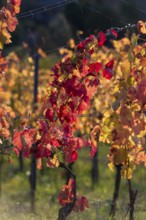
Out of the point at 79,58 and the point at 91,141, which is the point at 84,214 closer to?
the point at 91,141

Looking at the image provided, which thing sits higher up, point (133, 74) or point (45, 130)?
point (133, 74)

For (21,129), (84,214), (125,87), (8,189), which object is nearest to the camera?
(125,87)

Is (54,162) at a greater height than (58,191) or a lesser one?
lesser

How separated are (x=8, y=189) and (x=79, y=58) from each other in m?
6.68

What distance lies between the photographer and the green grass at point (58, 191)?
6816 mm

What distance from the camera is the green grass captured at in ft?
22.4

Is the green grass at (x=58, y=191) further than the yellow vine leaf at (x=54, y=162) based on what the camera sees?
Yes

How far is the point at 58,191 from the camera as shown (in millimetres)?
11383

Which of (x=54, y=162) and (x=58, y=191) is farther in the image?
(x=58, y=191)

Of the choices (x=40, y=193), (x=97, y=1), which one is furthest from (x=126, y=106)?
(x=97, y=1)

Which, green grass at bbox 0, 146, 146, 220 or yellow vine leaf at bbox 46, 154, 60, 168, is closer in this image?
yellow vine leaf at bbox 46, 154, 60, 168

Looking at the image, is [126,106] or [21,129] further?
[21,129]

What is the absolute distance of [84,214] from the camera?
6766mm

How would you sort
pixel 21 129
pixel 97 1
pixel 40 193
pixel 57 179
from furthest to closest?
1. pixel 97 1
2. pixel 57 179
3. pixel 40 193
4. pixel 21 129
